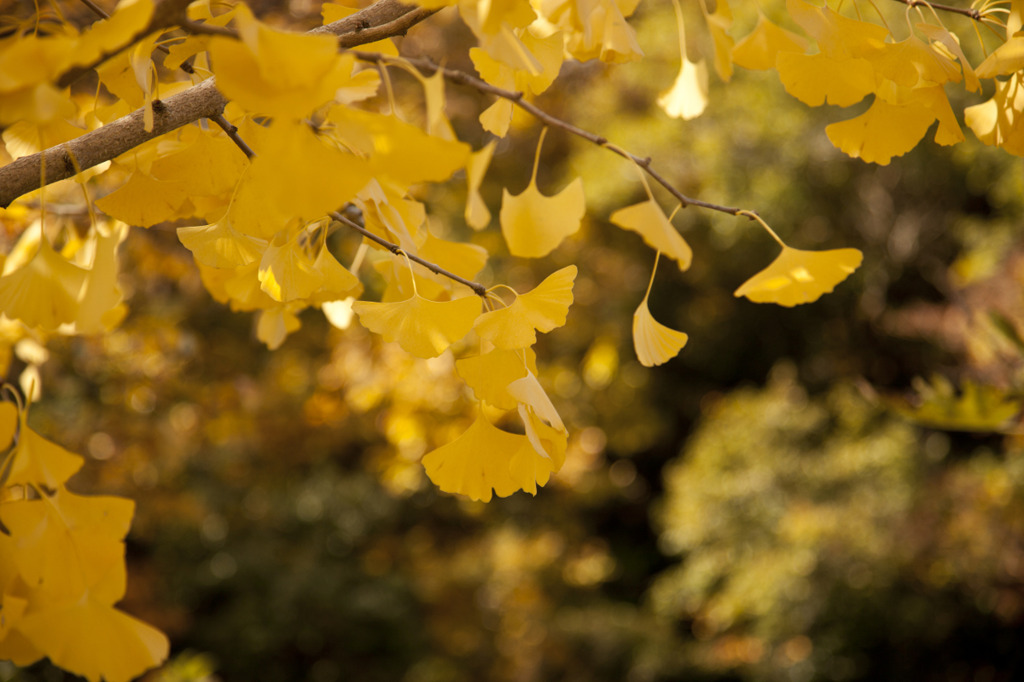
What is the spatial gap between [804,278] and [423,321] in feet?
0.75

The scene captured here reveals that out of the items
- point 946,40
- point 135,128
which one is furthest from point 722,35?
point 135,128

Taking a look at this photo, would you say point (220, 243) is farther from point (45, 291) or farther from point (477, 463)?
point (477, 463)

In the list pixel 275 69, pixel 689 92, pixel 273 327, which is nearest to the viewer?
pixel 275 69

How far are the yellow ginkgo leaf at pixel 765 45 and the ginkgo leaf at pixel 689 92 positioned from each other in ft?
0.17

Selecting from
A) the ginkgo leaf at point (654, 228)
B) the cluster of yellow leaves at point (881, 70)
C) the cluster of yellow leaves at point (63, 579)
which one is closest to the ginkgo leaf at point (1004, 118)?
the cluster of yellow leaves at point (881, 70)

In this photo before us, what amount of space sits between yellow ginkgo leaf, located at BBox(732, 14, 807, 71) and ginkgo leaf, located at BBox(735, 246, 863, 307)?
0.38 ft

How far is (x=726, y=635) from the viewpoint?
10.4ft

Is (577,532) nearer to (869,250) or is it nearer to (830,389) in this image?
(830,389)

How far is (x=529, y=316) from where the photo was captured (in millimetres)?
384

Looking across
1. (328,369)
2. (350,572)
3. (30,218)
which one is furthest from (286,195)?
(350,572)

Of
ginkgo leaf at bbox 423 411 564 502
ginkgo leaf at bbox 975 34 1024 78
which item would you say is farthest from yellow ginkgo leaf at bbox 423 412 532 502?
ginkgo leaf at bbox 975 34 1024 78

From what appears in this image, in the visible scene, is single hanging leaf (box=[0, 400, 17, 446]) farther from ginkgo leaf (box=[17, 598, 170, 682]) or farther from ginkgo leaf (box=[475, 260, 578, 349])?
ginkgo leaf (box=[475, 260, 578, 349])

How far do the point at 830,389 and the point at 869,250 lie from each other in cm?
83

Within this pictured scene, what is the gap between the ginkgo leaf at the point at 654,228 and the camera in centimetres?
36
